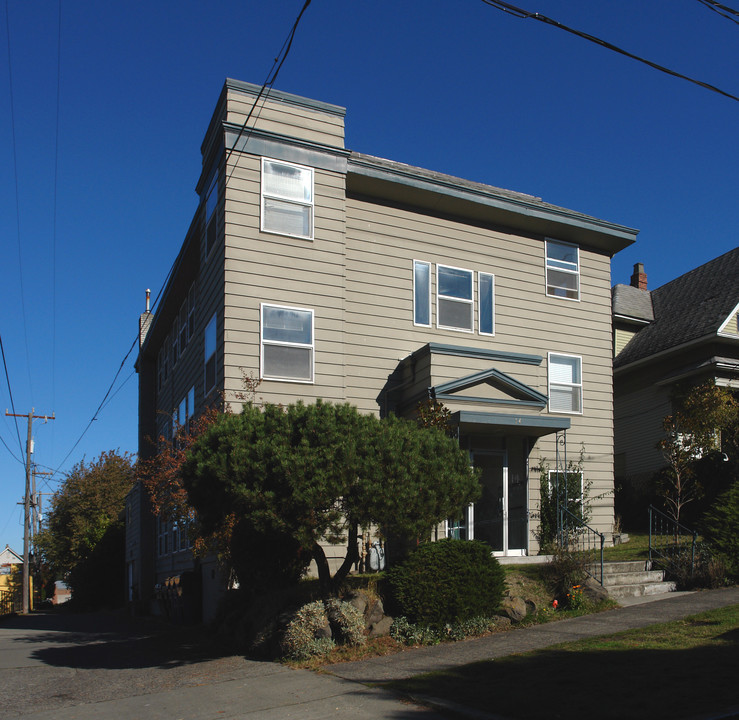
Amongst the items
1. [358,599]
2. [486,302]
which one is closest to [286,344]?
[486,302]

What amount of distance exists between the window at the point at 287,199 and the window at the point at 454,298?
135 inches

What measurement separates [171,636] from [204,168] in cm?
984

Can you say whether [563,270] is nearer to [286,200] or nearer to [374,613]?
[286,200]

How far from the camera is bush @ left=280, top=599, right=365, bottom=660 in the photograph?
10297mm

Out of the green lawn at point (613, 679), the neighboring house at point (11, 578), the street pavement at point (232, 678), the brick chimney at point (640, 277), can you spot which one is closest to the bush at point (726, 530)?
the street pavement at point (232, 678)

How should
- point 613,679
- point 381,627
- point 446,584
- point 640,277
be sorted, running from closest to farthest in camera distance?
point 613,679
point 381,627
point 446,584
point 640,277

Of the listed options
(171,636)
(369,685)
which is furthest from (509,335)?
(369,685)

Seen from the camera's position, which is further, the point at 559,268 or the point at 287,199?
the point at 559,268

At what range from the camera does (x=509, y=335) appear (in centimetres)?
1845

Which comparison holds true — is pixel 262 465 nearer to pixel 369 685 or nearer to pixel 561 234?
pixel 369 685

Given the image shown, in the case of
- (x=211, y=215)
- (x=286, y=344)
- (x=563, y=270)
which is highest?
(x=211, y=215)

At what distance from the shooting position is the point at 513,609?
11.5 metres

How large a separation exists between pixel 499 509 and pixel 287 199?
770 centimetres

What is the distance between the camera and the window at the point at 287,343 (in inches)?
607
